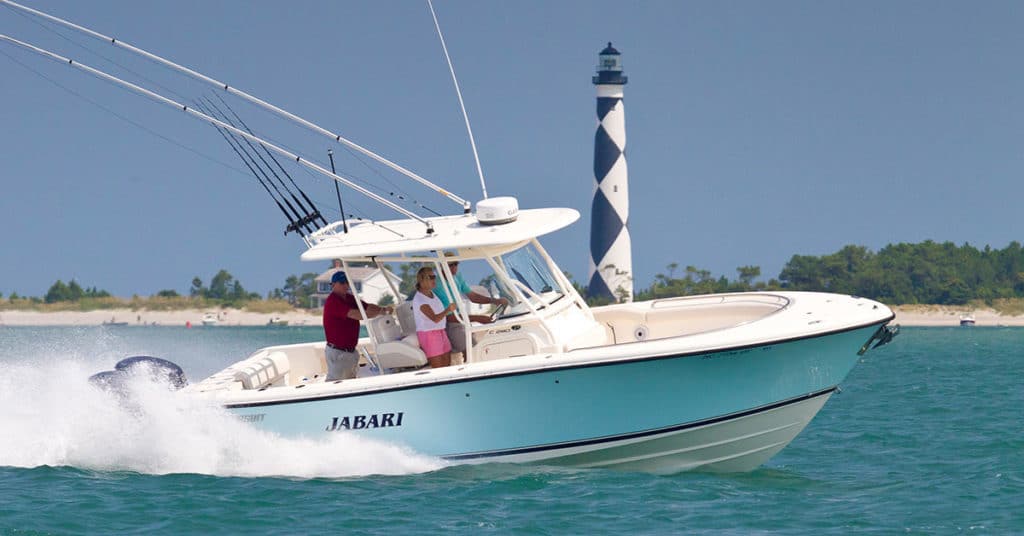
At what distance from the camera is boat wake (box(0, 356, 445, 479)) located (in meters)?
12.2

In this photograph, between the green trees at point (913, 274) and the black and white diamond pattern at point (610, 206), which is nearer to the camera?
the black and white diamond pattern at point (610, 206)

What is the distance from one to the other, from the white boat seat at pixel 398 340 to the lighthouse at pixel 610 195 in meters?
39.6

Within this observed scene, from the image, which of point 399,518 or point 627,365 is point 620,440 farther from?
point 399,518

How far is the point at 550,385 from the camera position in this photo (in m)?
11.8

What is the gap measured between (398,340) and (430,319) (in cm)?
52

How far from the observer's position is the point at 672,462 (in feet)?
39.9

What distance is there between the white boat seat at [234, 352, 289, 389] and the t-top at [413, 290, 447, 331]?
174 cm

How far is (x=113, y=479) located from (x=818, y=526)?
5952mm

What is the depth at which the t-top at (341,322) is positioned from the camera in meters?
13.0

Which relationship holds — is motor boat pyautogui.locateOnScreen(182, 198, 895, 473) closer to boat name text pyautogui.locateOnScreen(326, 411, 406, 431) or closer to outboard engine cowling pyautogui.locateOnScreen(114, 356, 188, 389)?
boat name text pyautogui.locateOnScreen(326, 411, 406, 431)

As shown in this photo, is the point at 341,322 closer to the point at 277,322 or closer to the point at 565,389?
the point at 565,389

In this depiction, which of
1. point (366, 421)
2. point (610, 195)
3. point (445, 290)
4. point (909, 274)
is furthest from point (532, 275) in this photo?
point (909, 274)

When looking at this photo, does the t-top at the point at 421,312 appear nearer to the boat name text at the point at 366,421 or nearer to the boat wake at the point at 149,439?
the boat name text at the point at 366,421

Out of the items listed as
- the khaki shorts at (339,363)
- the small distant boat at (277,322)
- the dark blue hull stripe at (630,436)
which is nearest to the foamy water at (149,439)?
the dark blue hull stripe at (630,436)
